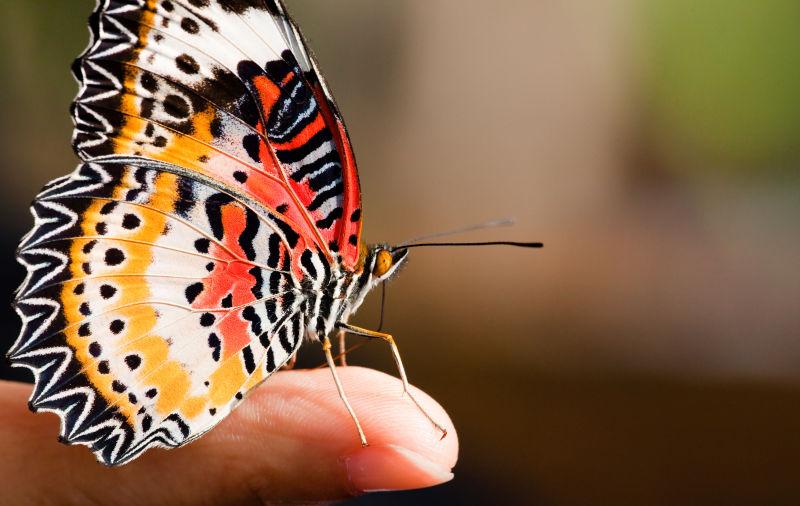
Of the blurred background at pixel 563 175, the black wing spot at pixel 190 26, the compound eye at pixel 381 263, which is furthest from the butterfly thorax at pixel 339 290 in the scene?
the blurred background at pixel 563 175

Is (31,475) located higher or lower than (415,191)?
lower

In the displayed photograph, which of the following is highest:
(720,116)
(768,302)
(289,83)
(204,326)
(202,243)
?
(720,116)

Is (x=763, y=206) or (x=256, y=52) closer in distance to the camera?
(x=256, y=52)

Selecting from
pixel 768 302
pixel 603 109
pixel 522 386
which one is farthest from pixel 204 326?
pixel 603 109

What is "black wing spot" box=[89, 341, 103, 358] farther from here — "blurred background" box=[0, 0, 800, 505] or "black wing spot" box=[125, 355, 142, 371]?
"blurred background" box=[0, 0, 800, 505]

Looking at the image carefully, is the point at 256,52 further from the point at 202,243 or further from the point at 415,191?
the point at 415,191

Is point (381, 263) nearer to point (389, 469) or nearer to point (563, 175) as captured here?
point (389, 469)

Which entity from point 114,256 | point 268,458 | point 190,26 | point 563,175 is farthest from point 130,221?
point 563,175
